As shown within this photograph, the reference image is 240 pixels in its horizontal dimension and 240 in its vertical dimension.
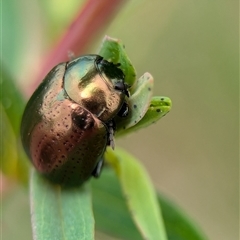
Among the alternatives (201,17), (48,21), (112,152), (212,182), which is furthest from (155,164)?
(112,152)

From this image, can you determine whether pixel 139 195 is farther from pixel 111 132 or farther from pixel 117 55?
pixel 117 55

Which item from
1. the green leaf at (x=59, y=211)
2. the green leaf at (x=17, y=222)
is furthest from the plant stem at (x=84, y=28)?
the green leaf at (x=17, y=222)

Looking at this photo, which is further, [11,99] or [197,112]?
[197,112]

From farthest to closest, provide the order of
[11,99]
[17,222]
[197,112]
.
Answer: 1. [197,112]
2. [17,222]
3. [11,99]

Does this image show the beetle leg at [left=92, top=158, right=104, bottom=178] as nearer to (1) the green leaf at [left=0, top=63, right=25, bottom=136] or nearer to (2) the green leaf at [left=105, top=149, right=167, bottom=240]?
(2) the green leaf at [left=105, top=149, right=167, bottom=240]

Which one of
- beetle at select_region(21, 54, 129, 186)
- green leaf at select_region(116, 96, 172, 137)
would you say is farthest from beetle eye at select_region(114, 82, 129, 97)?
green leaf at select_region(116, 96, 172, 137)

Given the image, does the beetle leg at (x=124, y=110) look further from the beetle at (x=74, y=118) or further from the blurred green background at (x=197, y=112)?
the blurred green background at (x=197, y=112)

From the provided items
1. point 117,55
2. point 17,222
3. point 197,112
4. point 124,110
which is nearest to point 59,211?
point 124,110

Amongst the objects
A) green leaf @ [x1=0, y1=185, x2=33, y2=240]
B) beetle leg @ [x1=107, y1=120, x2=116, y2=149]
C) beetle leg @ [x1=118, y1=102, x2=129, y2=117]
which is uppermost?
beetle leg @ [x1=118, y1=102, x2=129, y2=117]
